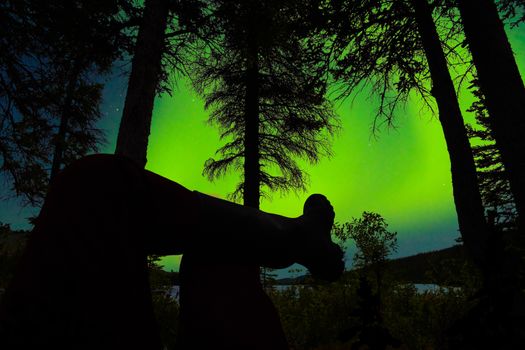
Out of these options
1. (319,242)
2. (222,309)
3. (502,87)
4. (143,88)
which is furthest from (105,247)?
(143,88)

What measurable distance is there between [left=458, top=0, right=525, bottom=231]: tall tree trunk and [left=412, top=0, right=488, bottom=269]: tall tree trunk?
1.25 metres

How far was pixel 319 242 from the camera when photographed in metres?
1.30

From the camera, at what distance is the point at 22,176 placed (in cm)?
726

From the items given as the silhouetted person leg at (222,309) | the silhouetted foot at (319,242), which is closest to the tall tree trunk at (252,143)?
the silhouetted foot at (319,242)

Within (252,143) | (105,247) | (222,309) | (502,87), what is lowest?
(222,309)

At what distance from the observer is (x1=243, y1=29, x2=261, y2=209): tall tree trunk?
30.2 ft

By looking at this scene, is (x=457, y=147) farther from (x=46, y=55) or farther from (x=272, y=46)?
(x=46, y=55)

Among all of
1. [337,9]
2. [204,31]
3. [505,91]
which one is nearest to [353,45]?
[337,9]

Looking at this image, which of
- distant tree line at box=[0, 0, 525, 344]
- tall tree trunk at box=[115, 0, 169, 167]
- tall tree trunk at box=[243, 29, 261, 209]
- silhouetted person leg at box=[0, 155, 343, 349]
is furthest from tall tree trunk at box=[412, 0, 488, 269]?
tall tree trunk at box=[243, 29, 261, 209]

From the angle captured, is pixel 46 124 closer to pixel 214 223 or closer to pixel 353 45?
pixel 353 45

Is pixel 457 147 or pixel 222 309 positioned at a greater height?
pixel 457 147

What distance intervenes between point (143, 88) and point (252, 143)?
18.0ft

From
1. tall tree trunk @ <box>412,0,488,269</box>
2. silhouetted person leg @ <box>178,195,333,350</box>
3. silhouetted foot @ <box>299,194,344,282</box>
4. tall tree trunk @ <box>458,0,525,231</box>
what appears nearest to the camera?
silhouetted person leg @ <box>178,195,333,350</box>

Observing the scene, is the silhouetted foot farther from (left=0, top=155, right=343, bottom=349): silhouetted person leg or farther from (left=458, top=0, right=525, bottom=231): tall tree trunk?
(left=458, top=0, right=525, bottom=231): tall tree trunk
